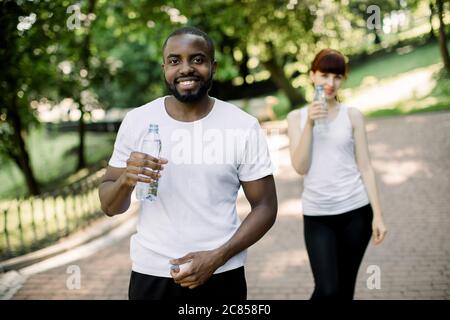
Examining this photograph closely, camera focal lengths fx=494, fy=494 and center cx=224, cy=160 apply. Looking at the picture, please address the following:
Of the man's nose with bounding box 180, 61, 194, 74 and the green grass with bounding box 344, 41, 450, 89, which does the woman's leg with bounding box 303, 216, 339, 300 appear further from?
the green grass with bounding box 344, 41, 450, 89

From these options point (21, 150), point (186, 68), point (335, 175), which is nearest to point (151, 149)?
point (186, 68)

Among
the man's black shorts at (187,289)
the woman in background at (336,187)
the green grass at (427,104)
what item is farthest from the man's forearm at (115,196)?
the green grass at (427,104)

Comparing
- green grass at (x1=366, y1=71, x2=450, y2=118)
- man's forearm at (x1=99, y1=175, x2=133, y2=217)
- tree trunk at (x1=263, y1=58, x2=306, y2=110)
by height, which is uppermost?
tree trunk at (x1=263, y1=58, x2=306, y2=110)

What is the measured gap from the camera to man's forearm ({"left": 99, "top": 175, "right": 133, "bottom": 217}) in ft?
7.28

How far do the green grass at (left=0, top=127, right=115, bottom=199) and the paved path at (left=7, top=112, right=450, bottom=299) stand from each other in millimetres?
7858

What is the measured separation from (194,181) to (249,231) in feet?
1.14

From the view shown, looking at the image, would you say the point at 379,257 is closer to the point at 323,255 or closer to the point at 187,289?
the point at 323,255

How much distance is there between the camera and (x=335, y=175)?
11.2 ft

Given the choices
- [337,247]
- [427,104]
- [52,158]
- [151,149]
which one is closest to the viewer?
[151,149]

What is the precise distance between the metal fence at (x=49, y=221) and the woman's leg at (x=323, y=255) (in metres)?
4.63

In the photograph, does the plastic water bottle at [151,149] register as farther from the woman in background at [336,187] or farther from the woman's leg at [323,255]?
the woman's leg at [323,255]

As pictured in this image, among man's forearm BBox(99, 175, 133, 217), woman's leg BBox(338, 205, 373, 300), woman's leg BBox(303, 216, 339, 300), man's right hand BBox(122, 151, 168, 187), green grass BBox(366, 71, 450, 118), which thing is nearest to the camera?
man's right hand BBox(122, 151, 168, 187)

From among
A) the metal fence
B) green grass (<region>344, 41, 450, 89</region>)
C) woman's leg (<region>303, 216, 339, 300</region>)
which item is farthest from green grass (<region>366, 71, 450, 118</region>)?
woman's leg (<region>303, 216, 339, 300</region>)
